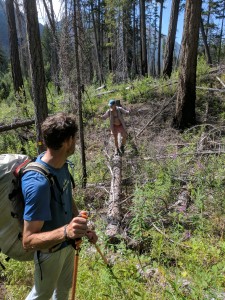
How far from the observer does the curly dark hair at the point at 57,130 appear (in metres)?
2.17

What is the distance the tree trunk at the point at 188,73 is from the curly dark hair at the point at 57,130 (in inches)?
281

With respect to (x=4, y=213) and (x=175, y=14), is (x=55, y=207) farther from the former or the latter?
(x=175, y=14)

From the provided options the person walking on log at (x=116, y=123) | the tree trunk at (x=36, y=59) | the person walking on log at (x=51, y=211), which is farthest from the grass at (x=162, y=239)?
the tree trunk at (x=36, y=59)

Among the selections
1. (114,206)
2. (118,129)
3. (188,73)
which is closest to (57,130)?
(114,206)

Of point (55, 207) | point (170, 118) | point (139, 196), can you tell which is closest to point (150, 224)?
point (139, 196)

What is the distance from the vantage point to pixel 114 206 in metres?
5.18

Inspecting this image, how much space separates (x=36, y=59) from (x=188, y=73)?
483 cm

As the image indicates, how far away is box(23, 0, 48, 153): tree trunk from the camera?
555 cm

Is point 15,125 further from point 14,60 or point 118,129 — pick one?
point 14,60

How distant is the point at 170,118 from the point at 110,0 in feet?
64.2

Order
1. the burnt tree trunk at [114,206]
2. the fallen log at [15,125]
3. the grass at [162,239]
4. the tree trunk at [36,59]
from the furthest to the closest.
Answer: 1. the fallen log at [15,125]
2. the tree trunk at [36,59]
3. the burnt tree trunk at [114,206]
4. the grass at [162,239]

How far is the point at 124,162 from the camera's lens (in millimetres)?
7469

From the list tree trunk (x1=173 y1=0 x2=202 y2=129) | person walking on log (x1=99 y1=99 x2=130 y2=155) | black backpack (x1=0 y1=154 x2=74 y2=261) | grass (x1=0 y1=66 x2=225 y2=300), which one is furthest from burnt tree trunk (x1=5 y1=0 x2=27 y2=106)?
black backpack (x1=0 y1=154 x2=74 y2=261)

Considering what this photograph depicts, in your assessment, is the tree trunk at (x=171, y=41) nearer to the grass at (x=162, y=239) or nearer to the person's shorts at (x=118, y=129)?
the person's shorts at (x=118, y=129)
